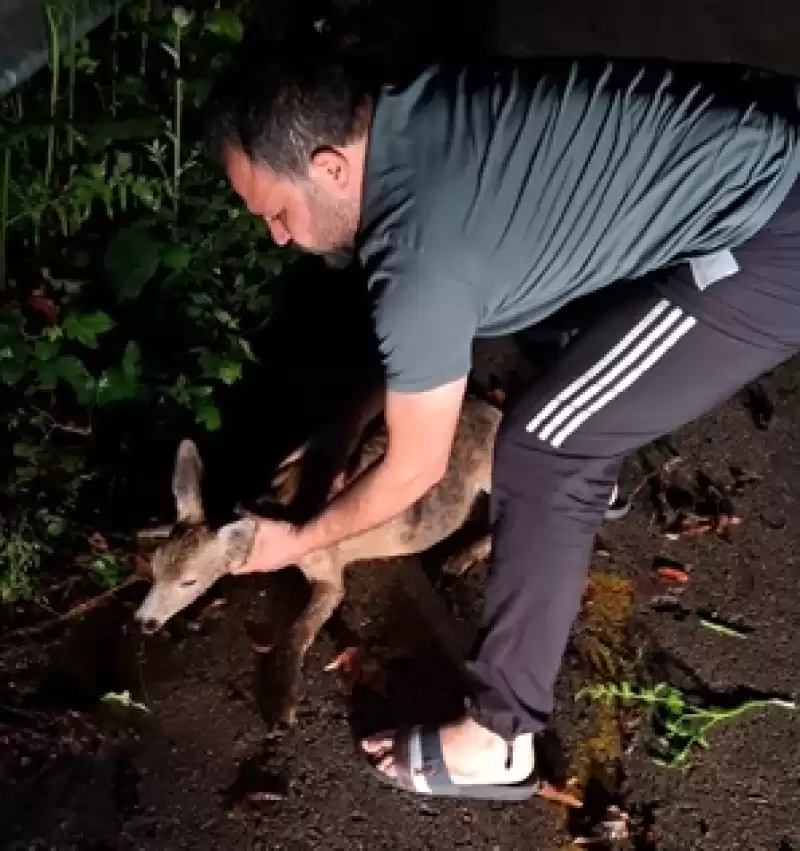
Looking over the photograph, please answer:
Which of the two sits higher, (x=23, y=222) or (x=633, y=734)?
(x=23, y=222)

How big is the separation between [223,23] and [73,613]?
1.95 metres

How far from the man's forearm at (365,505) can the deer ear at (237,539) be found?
138 millimetres

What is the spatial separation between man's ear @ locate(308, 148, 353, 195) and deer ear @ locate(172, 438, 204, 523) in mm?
1163

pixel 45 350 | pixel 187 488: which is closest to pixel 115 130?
pixel 45 350

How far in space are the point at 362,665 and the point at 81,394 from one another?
124 cm

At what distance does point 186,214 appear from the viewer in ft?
14.9

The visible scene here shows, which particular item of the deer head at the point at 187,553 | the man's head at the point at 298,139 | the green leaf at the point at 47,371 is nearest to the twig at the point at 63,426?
the green leaf at the point at 47,371

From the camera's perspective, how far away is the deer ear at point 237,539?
3410mm

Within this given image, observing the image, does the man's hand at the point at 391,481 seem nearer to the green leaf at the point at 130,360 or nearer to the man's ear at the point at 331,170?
the man's ear at the point at 331,170

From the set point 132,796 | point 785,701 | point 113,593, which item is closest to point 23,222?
point 113,593

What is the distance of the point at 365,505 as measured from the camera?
317 cm

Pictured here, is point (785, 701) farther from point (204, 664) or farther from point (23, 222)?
point (23, 222)

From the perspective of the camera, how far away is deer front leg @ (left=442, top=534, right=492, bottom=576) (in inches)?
166

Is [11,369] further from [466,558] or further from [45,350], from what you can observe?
[466,558]
